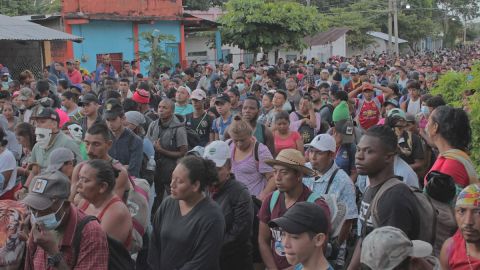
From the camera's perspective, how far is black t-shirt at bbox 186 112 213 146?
892cm

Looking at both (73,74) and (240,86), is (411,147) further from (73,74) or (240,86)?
(73,74)

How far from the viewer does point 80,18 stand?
22.4 metres

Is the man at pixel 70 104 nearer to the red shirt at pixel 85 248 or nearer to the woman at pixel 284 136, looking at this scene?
the woman at pixel 284 136

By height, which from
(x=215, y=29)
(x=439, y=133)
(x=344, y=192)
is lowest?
(x=344, y=192)

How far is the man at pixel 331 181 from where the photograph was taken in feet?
16.9

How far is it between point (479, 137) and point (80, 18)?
18499 mm

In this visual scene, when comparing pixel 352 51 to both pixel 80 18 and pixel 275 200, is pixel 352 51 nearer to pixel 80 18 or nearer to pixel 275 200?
pixel 80 18

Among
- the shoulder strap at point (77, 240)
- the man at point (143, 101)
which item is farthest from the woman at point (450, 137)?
the man at point (143, 101)

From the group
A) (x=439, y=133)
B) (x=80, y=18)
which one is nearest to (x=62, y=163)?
(x=439, y=133)

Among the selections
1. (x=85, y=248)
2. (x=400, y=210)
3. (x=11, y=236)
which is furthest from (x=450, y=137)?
(x=11, y=236)

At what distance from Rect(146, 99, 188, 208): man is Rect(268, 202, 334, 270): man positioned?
4297 mm

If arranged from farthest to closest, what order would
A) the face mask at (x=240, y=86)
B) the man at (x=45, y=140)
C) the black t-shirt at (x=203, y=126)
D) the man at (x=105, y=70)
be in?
the man at (x=105, y=70) < the face mask at (x=240, y=86) < the black t-shirt at (x=203, y=126) < the man at (x=45, y=140)

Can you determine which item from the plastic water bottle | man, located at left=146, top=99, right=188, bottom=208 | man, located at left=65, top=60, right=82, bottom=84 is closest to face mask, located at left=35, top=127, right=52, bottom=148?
the plastic water bottle

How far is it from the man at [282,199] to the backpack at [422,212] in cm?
73
